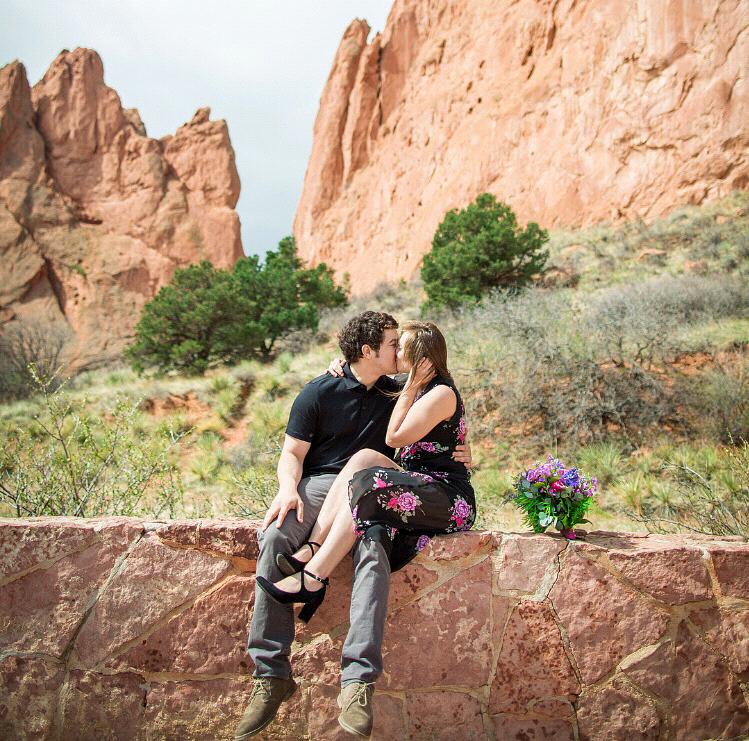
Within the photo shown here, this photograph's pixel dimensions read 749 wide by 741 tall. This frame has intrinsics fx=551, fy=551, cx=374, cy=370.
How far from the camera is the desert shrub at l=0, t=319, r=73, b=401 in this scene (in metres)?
15.9

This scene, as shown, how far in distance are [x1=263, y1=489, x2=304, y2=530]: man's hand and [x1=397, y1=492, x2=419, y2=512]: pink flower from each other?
0.44 m

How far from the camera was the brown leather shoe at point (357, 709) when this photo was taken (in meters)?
1.86

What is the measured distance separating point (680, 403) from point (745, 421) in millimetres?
742

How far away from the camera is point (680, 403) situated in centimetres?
710

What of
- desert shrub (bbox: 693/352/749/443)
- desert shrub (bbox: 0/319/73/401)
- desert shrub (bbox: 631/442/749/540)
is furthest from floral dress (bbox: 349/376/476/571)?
desert shrub (bbox: 0/319/73/401)

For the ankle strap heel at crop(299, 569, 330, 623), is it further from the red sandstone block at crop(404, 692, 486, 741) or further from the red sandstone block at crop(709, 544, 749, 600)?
the red sandstone block at crop(709, 544, 749, 600)

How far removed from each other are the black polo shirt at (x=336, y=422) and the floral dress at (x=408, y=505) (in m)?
0.35

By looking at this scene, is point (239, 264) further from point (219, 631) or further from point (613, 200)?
point (219, 631)

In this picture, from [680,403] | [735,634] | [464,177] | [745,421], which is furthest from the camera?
[464,177]

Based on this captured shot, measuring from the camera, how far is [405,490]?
2.28 metres

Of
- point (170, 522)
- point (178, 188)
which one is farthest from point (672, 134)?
point (178, 188)

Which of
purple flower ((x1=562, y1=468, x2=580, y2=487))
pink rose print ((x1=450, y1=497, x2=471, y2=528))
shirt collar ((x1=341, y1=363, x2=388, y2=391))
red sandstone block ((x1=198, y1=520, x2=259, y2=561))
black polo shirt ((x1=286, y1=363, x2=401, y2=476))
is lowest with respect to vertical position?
red sandstone block ((x1=198, y1=520, x2=259, y2=561))

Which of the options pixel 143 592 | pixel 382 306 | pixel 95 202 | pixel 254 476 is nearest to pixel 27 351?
pixel 382 306

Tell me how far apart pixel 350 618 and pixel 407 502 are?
1.61 ft
